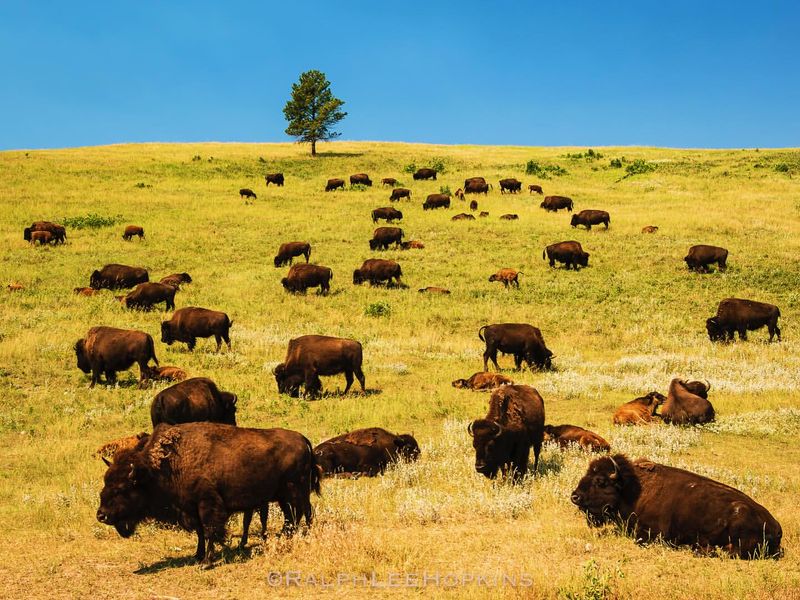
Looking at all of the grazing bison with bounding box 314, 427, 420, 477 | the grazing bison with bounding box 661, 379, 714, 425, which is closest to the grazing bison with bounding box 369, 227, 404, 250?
the grazing bison with bounding box 661, 379, 714, 425

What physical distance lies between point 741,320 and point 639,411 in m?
11.3

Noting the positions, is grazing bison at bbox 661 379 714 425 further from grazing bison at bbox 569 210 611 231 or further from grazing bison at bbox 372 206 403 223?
grazing bison at bbox 372 206 403 223

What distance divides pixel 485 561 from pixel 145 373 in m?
12.8

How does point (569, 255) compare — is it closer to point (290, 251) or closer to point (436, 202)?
point (290, 251)

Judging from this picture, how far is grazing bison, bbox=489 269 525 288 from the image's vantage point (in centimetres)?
3183

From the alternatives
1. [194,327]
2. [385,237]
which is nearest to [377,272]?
[385,237]

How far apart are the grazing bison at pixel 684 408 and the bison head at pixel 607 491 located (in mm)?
6800

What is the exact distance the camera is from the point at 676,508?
25.9 ft

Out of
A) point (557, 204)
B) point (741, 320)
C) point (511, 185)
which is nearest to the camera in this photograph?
point (741, 320)

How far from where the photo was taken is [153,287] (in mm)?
26609

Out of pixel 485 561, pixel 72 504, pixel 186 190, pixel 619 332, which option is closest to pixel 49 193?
pixel 186 190

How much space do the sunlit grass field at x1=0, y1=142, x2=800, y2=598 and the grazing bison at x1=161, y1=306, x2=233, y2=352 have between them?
507 millimetres

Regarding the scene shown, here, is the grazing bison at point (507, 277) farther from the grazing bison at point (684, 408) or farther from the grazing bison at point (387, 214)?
the grazing bison at point (684, 408)

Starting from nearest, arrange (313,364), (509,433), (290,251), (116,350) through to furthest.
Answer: (509,433) → (313,364) → (116,350) → (290,251)
